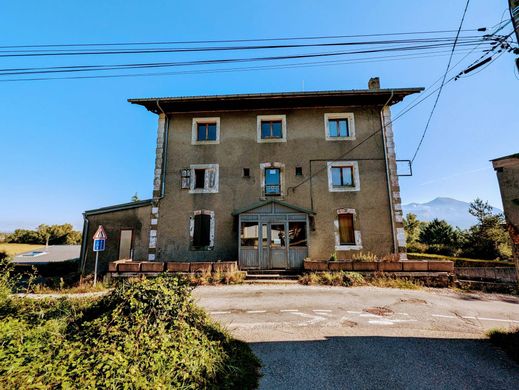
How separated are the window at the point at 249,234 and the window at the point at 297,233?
5.60 ft

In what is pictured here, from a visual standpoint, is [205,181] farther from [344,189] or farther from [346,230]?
[346,230]

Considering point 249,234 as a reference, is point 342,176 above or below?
above

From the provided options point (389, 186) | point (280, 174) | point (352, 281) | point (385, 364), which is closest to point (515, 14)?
point (385, 364)

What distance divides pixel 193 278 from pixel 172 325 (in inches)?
278

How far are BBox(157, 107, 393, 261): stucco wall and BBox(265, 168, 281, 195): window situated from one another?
50 cm

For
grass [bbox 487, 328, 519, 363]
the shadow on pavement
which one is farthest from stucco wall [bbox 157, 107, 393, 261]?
the shadow on pavement

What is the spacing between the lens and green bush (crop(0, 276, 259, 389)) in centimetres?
240

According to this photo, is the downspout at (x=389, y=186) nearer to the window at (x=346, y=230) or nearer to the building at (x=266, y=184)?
the building at (x=266, y=184)

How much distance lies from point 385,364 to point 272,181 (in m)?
9.90

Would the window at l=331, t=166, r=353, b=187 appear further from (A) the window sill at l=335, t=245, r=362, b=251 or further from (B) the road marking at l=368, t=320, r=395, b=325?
(B) the road marking at l=368, t=320, r=395, b=325

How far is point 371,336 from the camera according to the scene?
465cm

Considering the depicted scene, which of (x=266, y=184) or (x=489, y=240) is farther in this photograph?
(x=489, y=240)

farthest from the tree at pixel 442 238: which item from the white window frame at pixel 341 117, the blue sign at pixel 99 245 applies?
the blue sign at pixel 99 245

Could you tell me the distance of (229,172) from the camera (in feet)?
42.4
